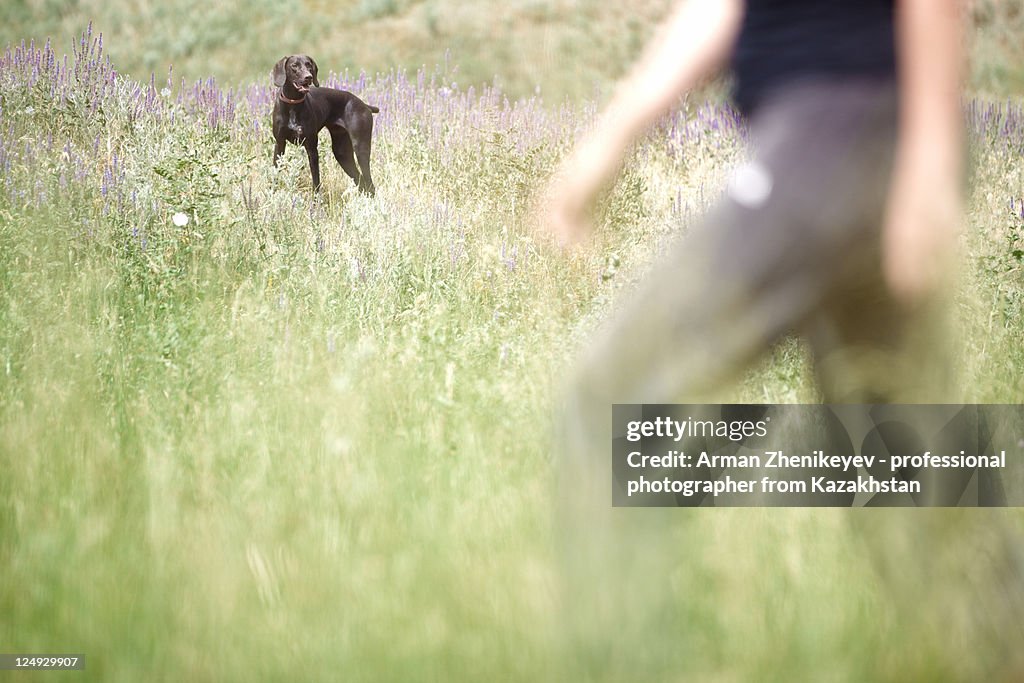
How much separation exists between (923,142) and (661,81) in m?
0.43

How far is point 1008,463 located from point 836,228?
174 centimetres

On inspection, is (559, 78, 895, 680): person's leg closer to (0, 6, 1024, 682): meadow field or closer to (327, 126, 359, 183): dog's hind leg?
(0, 6, 1024, 682): meadow field

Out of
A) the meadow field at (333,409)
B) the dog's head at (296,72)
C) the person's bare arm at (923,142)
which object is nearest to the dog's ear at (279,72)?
the dog's head at (296,72)

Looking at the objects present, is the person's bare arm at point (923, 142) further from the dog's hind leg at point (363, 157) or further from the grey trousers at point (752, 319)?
the dog's hind leg at point (363, 157)

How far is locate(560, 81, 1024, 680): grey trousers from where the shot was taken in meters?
1.36

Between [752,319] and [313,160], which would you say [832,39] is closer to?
[752,319]

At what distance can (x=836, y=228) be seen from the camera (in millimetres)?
1371

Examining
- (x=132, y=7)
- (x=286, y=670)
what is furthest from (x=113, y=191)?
(x=286, y=670)

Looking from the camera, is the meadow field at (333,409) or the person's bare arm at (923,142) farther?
the meadow field at (333,409)

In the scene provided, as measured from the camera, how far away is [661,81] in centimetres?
151

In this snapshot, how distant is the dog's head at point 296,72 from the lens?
17.6 feet

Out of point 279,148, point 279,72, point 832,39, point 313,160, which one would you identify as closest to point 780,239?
point 832,39

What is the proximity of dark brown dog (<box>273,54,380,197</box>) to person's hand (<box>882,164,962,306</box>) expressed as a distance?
386 centimetres

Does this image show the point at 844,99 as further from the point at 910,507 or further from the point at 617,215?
the point at 617,215
